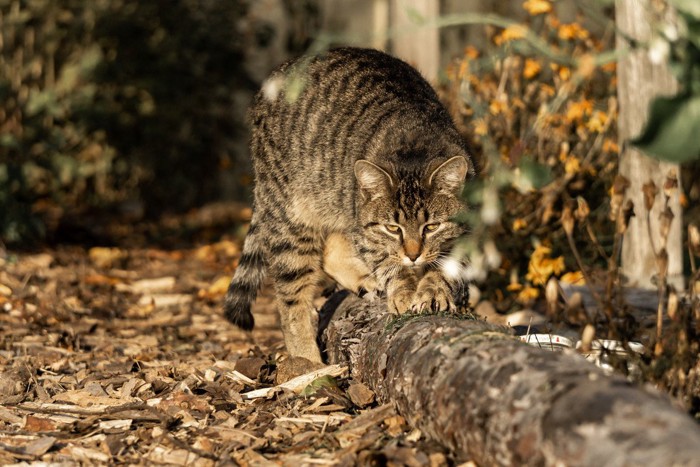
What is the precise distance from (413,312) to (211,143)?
6454 mm

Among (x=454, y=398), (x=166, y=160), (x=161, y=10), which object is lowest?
(x=454, y=398)

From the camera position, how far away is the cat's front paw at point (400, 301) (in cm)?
407

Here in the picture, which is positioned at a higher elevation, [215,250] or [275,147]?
[275,147]

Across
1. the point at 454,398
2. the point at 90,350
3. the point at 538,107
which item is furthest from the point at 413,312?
the point at 538,107

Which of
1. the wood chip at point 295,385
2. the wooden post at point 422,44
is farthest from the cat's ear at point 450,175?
the wooden post at point 422,44

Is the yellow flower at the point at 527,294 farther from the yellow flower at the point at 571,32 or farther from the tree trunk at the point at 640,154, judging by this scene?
the yellow flower at the point at 571,32

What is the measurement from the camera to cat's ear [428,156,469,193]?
4328mm

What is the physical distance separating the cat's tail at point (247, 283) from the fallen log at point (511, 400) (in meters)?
1.15

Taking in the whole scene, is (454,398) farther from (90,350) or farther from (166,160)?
(166,160)

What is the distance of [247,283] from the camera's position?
4953 millimetres

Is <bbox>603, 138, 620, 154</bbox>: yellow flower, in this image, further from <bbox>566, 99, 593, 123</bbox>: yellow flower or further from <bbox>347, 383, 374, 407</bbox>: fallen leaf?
<bbox>347, 383, 374, 407</bbox>: fallen leaf

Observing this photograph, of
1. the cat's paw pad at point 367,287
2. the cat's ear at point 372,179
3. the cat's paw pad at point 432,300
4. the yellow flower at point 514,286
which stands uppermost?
the cat's ear at point 372,179

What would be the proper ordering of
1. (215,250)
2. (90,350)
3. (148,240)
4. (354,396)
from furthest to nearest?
(148,240)
(215,250)
(90,350)
(354,396)

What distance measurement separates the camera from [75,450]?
3250 mm
